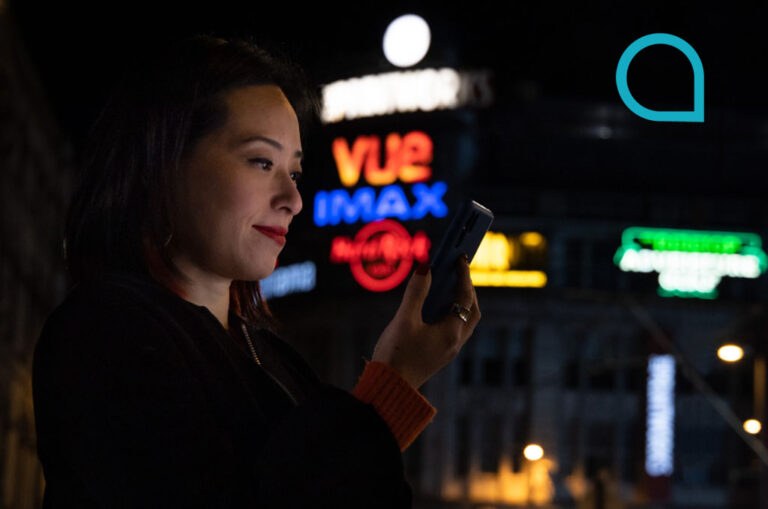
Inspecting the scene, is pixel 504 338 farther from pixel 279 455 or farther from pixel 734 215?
pixel 279 455

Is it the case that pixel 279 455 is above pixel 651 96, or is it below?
below

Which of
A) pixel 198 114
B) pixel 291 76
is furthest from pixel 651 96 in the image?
pixel 198 114

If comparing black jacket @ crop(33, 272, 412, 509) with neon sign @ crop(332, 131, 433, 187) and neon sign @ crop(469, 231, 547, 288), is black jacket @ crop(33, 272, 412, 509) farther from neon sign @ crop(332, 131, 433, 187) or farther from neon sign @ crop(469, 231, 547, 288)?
neon sign @ crop(332, 131, 433, 187)

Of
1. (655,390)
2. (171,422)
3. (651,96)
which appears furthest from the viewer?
(655,390)

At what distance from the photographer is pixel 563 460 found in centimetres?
4303

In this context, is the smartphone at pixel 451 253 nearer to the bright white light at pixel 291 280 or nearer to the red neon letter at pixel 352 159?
the red neon letter at pixel 352 159

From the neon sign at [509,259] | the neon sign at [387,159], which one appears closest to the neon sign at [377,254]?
the neon sign at [387,159]

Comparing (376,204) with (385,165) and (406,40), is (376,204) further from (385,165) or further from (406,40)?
(406,40)

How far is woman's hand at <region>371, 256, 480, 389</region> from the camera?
207 centimetres

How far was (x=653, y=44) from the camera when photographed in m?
3.16

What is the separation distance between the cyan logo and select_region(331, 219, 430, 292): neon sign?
133 feet

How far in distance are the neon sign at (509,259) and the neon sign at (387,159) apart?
3238 millimetres

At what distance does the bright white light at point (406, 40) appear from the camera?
147 feet

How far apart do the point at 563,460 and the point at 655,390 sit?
3658 mm
